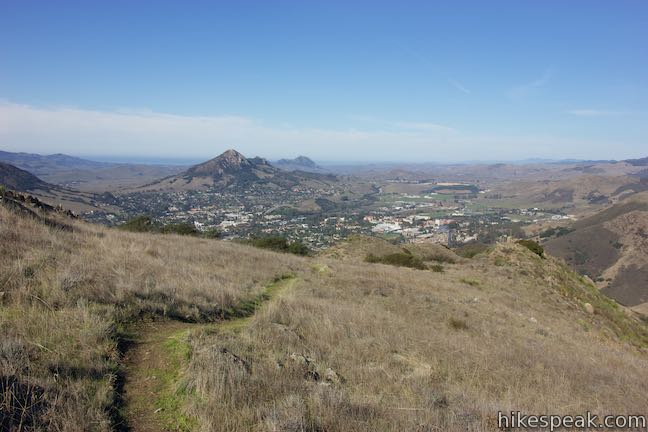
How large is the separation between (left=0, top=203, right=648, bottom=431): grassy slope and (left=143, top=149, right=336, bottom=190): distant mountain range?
13783cm

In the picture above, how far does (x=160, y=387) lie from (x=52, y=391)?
1100 mm

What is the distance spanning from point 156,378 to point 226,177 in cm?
17109

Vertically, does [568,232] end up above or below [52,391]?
below

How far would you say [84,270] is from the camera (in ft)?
23.5

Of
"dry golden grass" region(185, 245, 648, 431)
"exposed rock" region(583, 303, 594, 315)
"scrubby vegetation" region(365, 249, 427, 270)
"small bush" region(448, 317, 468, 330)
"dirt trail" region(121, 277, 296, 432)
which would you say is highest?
"dirt trail" region(121, 277, 296, 432)

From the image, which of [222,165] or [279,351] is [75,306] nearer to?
[279,351]

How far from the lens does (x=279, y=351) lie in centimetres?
565

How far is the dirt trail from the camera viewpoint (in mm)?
3688

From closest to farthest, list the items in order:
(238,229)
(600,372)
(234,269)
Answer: (600,372) < (234,269) < (238,229)

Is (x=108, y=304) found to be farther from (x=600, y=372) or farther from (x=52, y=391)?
(x=600, y=372)

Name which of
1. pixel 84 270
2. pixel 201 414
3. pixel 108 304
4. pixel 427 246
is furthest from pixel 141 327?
pixel 427 246

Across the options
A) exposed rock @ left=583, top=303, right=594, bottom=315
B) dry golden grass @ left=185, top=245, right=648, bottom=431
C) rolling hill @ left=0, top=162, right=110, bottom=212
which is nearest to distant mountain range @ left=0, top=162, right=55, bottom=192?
rolling hill @ left=0, top=162, right=110, bottom=212

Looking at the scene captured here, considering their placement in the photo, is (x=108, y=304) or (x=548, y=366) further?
(x=548, y=366)

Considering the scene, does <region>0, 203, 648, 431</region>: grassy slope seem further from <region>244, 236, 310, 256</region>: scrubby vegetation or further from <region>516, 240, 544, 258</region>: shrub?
<region>516, 240, 544, 258</region>: shrub
